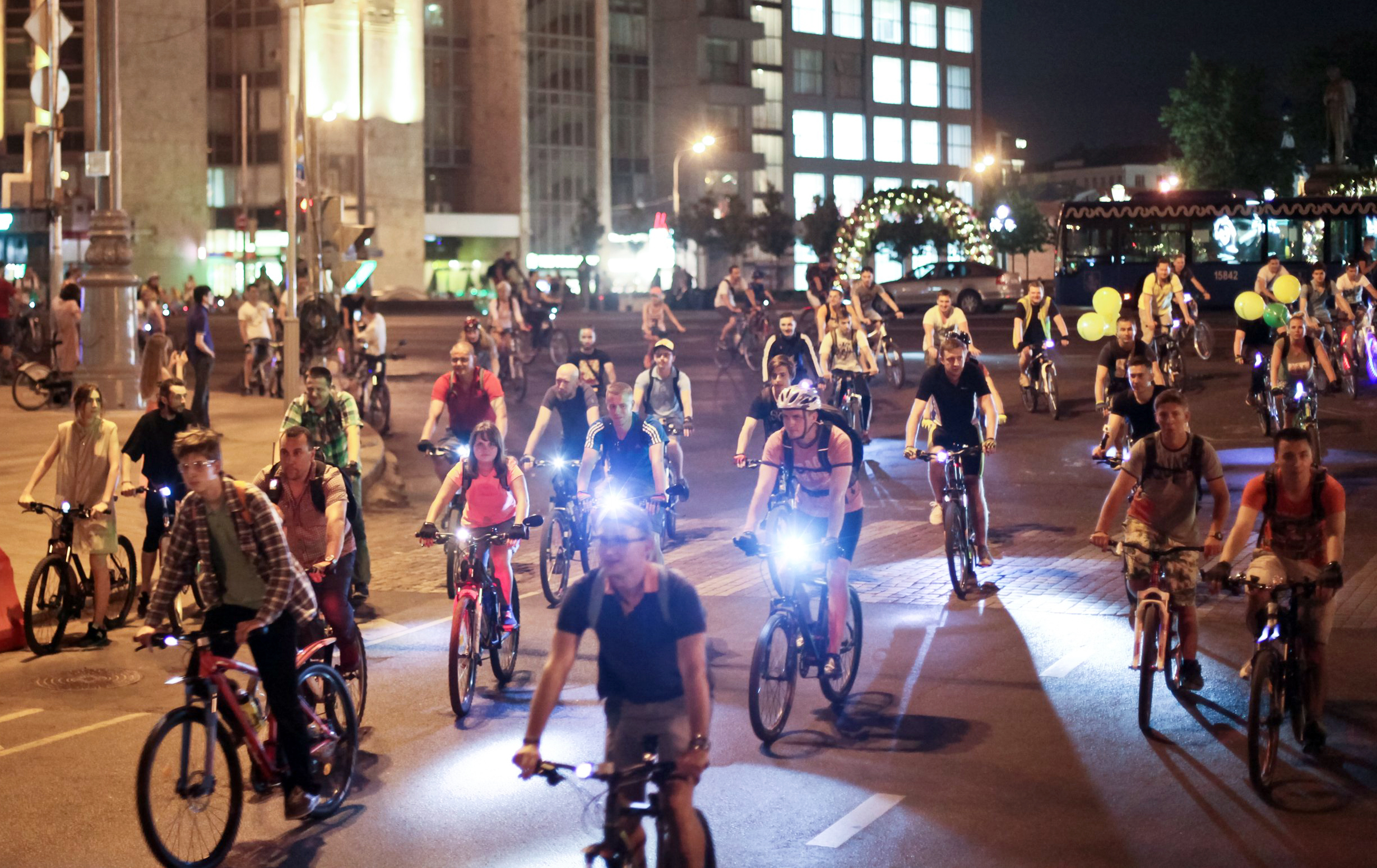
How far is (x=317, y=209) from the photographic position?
20.7 m

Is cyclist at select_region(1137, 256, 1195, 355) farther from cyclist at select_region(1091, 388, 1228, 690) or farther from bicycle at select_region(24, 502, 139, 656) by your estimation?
bicycle at select_region(24, 502, 139, 656)

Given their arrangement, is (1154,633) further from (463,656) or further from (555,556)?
(555,556)

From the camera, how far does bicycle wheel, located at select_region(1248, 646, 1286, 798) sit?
6.86 metres

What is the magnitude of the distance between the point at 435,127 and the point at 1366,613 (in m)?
76.8

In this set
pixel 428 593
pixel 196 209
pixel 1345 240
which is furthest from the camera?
pixel 196 209

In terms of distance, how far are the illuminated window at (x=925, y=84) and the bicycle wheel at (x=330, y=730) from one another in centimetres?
10910

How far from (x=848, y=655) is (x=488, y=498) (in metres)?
2.45

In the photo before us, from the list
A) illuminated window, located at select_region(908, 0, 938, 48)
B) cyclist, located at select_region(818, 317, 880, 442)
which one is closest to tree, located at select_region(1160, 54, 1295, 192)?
illuminated window, located at select_region(908, 0, 938, 48)

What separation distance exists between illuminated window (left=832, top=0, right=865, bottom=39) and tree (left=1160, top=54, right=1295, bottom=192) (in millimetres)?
32924

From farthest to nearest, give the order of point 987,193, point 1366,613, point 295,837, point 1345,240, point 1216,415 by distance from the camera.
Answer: point 987,193 < point 1345,240 < point 1216,415 < point 1366,613 < point 295,837

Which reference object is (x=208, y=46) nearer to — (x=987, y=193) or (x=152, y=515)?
(x=987, y=193)

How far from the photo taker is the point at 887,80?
110812 mm

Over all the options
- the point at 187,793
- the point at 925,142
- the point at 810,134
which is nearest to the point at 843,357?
the point at 187,793

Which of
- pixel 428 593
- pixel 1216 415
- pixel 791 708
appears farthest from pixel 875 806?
pixel 1216 415
